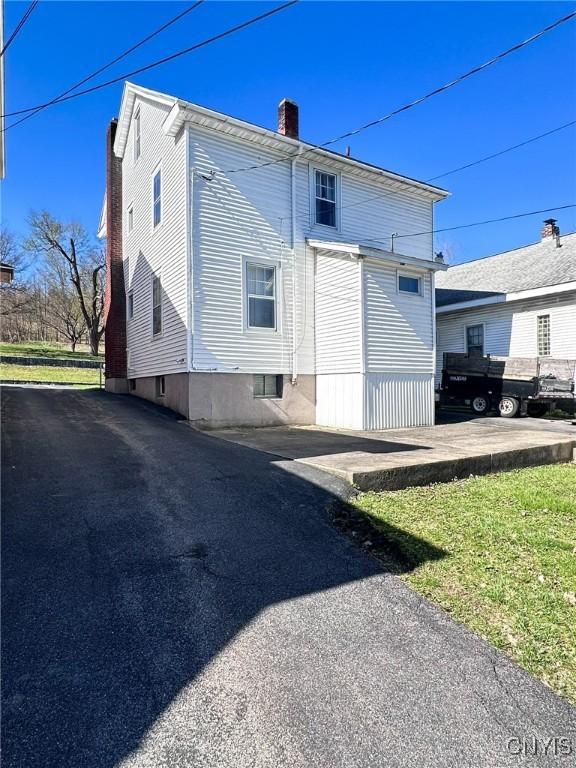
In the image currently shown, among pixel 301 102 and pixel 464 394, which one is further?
pixel 464 394

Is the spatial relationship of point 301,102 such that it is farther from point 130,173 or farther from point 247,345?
point 247,345

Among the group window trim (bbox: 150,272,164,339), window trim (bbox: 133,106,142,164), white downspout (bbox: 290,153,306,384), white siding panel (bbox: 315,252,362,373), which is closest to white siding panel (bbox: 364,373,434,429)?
white siding panel (bbox: 315,252,362,373)

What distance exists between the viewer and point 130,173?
15.5 metres

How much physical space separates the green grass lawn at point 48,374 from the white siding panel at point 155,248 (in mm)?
10263

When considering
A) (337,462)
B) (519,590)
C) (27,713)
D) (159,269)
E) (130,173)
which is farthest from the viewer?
(130,173)

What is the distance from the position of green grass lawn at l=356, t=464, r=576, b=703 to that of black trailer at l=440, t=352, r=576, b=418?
8394 mm

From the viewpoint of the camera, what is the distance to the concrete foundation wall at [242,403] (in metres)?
10.6

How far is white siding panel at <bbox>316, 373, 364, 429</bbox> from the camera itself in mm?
11102

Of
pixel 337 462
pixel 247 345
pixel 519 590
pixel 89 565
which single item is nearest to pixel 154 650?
pixel 89 565

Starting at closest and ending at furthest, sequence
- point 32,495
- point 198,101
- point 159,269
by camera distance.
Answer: point 32,495
point 198,101
point 159,269

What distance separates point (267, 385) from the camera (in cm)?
1193

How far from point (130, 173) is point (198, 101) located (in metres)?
5.74

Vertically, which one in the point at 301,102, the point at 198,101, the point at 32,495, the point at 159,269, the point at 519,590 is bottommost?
the point at 519,590

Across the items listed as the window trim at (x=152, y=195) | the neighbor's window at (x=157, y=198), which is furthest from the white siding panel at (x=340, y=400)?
the neighbor's window at (x=157, y=198)
